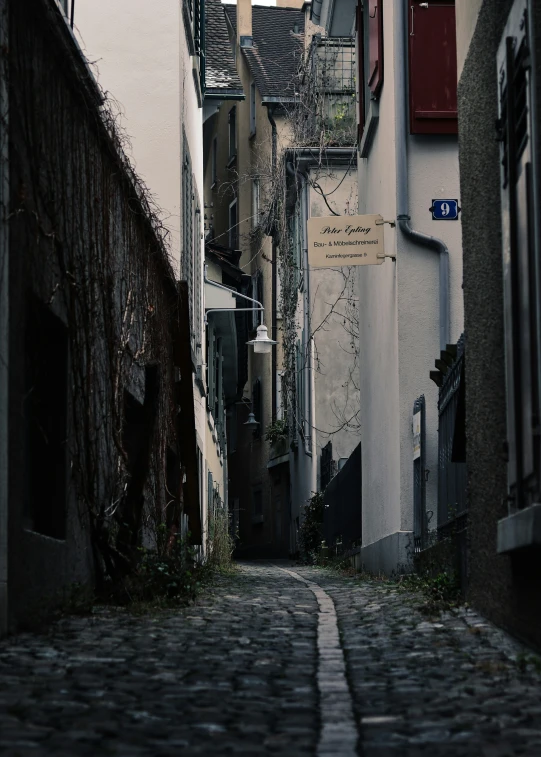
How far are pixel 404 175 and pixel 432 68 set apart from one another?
104cm

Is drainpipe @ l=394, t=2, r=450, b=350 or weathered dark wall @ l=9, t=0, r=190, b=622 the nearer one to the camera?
weathered dark wall @ l=9, t=0, r=190, b=622

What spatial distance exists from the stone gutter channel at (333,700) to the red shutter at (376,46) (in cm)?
723

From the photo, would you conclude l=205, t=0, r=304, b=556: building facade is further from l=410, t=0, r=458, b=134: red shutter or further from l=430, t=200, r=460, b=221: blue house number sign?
l=430, t=200, r=460, b=221: blue house number sign

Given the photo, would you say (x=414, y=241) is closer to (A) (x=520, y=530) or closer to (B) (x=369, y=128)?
(B) (x=369, y=128)

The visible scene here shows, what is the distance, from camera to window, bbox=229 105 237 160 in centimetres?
3959

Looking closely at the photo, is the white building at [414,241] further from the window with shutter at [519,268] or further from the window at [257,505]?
the window at [257,505]

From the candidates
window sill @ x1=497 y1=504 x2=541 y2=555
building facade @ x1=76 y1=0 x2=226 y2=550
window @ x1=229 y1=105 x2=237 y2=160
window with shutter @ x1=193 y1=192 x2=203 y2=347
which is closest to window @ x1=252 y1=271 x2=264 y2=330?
window @ x1=229 y1=105 x2=237 y2=160

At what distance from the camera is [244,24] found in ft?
125

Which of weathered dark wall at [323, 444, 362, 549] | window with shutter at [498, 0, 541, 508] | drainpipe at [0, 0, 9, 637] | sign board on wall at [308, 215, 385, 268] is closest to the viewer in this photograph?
window with shutter at [498, 0, 541, 508]

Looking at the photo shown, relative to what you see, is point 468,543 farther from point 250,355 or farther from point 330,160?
point 250,355

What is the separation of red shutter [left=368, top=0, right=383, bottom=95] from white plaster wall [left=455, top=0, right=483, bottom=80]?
4.59 meters

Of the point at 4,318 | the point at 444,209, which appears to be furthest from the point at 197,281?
the point at 4,318

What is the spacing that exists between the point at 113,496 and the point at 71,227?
2.00 metres

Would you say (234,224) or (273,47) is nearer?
(273,47)
